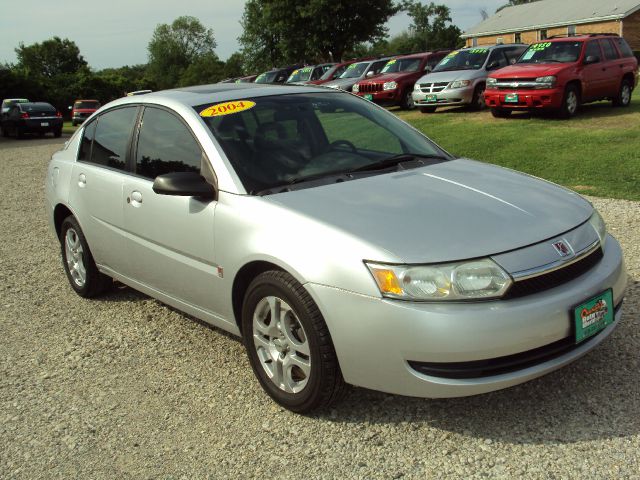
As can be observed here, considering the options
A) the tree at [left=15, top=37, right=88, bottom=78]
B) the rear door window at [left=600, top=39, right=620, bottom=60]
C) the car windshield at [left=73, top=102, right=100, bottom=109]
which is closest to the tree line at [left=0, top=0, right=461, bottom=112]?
the tree at [left=15, top=37, right=88, bottom=78]

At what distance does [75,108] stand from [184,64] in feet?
293

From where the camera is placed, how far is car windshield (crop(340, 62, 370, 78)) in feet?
79.2

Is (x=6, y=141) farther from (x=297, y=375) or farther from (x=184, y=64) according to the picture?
(x=184, y=64)

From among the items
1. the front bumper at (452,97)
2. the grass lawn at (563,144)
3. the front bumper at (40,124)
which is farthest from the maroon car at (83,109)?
the grass lawn at (563,144)

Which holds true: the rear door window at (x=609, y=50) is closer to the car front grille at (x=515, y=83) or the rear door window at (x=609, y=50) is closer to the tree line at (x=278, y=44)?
the car front grille at (x=515, y=83)

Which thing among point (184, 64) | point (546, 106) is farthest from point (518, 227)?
point (184, 64)

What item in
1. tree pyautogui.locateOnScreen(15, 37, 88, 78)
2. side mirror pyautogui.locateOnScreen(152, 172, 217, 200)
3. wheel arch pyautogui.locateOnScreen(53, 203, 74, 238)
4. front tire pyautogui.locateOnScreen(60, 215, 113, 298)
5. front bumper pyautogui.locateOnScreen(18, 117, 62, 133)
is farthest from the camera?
tree pyautogui.locateOnScreen(15, 37, 88, 78)

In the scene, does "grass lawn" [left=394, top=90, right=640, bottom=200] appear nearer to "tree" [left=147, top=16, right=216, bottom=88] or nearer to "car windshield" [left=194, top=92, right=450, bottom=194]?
"car windshield" [left=194, top=92, right=450, bottom=194]

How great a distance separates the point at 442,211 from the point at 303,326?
85 cm

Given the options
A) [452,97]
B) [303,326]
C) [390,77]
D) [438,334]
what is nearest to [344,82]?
[390,77]

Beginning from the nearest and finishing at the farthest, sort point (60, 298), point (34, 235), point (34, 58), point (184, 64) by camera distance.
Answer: point (60, 298) < point (34, 235) < point (34, 58) < point (184, 64)

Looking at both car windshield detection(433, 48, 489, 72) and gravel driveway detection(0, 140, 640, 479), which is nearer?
gravel driveway detection(0, 140, 640, 479)

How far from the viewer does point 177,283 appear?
420cm

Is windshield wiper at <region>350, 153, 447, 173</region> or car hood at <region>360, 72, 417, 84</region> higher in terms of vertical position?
windshield wiper at <region>350, 153, 447, 173</region>
